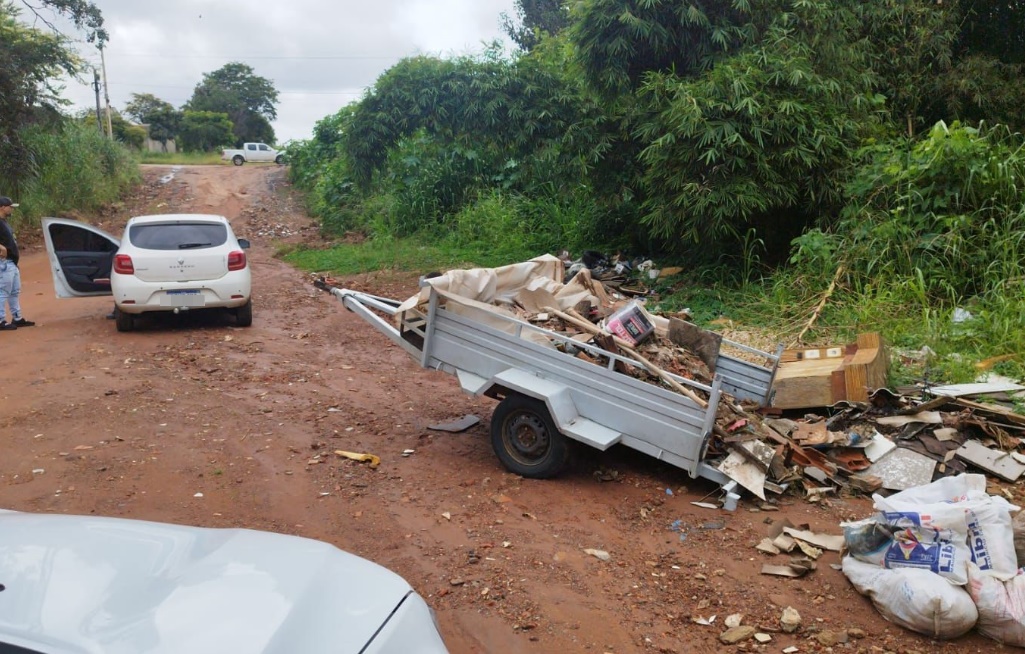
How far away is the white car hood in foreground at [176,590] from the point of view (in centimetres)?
202

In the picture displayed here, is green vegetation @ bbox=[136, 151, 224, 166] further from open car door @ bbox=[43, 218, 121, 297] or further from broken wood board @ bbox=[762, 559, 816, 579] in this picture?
broken wood board @ bbox=[762, 559, 816, 579]

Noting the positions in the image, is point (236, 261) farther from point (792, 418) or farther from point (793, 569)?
point (793, 569)

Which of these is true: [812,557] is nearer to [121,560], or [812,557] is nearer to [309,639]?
[309,639]

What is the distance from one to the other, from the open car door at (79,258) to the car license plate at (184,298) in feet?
3.93

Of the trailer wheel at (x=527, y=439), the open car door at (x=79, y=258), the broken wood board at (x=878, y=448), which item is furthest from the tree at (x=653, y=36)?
the trailer wheel at (x=527, y=439)

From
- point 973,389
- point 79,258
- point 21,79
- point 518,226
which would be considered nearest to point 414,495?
point 973,389

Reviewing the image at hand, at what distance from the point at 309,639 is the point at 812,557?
319 centimetres

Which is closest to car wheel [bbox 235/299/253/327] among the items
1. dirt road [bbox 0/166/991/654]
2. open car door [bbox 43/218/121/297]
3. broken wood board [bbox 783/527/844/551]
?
dirt road [bbox 0/166/991/654]

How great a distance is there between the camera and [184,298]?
9.89m

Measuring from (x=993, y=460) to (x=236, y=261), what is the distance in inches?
331

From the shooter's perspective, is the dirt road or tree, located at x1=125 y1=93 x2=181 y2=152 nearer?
the dirt road

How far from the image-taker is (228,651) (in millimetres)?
2021

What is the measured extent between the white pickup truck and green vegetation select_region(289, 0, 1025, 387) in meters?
28.4

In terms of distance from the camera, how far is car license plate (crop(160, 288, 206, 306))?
32.1 feet
